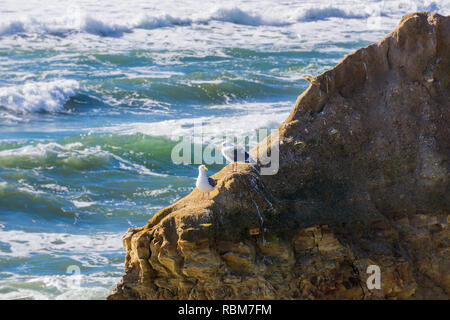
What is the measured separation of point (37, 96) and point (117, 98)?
2629mm

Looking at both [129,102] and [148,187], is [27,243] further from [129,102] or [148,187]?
[129,102]

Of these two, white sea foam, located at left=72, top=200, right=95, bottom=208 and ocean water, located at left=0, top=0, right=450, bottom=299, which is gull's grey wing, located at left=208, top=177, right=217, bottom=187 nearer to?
ocean water, located at left=0, top=0, right=450, bottom=299

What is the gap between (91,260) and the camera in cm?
997

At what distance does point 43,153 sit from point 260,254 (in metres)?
11.3

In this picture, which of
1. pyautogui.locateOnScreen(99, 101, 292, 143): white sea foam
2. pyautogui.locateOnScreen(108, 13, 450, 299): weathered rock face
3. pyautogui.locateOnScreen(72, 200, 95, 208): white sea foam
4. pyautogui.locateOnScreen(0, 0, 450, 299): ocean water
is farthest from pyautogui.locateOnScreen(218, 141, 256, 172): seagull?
pyautogui.locateOnScreen(99, 101, 292, 143): white sea foam

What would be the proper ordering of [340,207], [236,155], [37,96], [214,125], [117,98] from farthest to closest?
1. [117,98]
2. [37,96]
3. [214,125]
4. [236,155]
5. [340,207]

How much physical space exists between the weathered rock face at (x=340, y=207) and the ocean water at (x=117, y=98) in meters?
3.53

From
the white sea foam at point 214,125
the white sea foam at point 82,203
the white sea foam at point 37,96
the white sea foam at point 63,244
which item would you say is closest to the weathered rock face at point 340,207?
the white sea foam at point 63,244

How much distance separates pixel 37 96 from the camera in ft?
72.5

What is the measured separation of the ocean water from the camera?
10949 mm

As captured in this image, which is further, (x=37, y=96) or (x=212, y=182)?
(x=37, y=96)

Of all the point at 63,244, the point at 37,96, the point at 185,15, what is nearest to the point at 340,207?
the point at 63,244

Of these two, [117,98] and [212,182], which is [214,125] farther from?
[212,182]

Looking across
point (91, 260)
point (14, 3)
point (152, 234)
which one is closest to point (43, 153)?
point (91, 260)
